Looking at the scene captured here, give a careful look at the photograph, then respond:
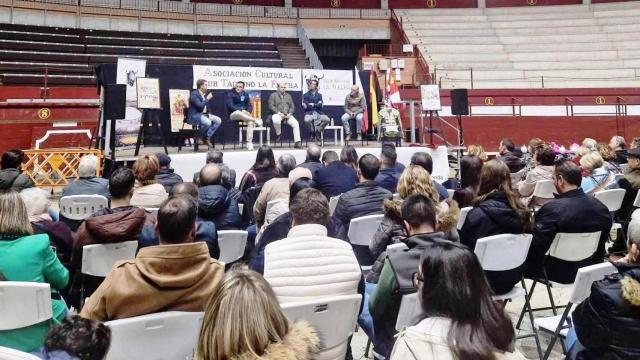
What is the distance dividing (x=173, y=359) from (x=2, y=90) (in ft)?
36.8

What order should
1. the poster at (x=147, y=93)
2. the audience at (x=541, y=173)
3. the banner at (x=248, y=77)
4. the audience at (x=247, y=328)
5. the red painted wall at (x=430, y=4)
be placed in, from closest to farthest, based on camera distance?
the audience at (x=247, y=328) < the audience at (x=541, y=173) < the poster at (x=147, y=93) < the banner at (x=248, y=77) < the red painted wall at (x=430, y=4)

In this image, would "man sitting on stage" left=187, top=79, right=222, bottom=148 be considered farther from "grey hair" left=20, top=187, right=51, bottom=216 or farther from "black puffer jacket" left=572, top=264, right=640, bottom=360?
"black puffer jacket" left=572, top=264, right=640, bottom=360

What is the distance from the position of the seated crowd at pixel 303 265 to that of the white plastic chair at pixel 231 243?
0.25 metres

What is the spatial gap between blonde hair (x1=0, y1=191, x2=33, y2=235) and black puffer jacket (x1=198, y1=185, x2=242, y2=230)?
3.95 ft

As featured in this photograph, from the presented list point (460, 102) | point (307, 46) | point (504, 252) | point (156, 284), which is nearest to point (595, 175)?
point (504, 252)

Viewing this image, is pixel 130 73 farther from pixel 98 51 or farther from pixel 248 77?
pixel 98 51

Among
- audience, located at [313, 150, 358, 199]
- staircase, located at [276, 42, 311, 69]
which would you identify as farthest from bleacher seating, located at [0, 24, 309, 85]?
audience, located at [313, 150, 358, 199]

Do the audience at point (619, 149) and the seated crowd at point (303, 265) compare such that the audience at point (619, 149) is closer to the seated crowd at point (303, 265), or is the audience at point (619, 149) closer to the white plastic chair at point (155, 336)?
the seated crowd at point (303, 265)

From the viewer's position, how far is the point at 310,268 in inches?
75.5

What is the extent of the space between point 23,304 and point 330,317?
1.14 meters

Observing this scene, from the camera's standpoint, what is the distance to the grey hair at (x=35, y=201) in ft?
8.59

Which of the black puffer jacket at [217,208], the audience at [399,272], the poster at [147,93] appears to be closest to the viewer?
the audience at [399,272]

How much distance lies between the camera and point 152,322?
1.64 metres

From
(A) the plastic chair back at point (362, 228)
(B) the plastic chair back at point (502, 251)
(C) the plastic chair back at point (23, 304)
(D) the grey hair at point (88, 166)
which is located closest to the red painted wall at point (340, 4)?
(D) the grey hair at point (88, 166)
